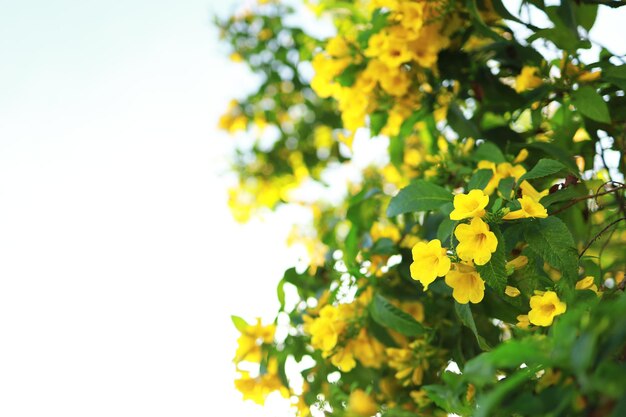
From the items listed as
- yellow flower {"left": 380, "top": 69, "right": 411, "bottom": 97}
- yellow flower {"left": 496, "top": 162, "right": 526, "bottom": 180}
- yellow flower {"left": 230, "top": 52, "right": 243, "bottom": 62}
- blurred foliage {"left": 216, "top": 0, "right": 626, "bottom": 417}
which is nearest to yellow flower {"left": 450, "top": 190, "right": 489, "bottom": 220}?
blurred foliage {"left": 216, "top": 0, "right": 626, "bottom": 417}

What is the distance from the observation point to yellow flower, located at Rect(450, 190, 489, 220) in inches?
23.1

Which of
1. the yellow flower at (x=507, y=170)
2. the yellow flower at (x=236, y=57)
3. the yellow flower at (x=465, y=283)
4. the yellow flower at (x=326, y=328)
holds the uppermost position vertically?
the yellow flower at (x=236, y=57)

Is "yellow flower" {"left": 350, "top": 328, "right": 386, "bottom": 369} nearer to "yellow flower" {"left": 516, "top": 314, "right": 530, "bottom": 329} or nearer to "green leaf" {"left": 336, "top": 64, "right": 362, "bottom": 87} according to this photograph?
"yellow flower" {"left": 516, "top": 314, "right": 530, "bottom": 329}

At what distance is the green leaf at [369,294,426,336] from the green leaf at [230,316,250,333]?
0.25 m

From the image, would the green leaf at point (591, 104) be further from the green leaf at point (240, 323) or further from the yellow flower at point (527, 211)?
the green leaf at point (240, 323)

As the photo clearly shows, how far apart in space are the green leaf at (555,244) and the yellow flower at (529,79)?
13.9 inches

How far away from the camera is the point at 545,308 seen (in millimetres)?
598

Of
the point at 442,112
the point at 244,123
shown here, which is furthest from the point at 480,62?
the point at 244,123

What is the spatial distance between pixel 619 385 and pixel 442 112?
2.30 ft

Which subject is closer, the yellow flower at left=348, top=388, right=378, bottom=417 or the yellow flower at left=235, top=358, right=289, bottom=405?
the yellow flower at left=348, top=388, right=378, bottom=417

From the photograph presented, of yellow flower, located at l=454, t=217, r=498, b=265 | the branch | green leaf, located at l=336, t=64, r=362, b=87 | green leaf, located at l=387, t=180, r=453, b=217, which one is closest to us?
yellow flower, located at l=454, t=217, r=498, b=265

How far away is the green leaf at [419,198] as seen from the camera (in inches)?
27.5

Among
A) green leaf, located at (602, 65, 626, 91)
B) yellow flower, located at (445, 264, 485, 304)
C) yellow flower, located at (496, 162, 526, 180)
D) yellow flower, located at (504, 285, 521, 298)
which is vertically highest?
green leaf, located at (602, 65, 626, 91)

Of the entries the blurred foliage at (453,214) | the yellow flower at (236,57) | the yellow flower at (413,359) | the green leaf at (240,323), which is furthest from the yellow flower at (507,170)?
the yellow flower at (236,57)
